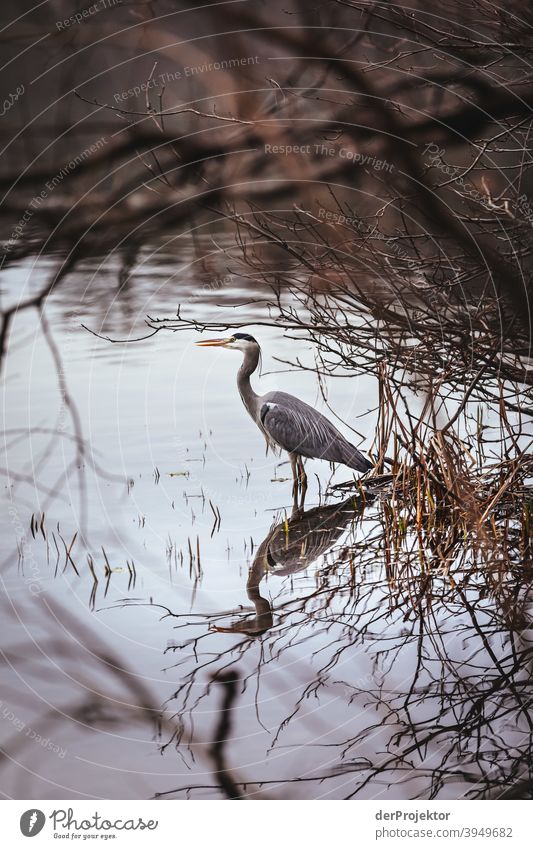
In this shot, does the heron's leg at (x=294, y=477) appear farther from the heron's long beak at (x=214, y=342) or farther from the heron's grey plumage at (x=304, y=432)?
the heron's long beak at (x=214, y=342)

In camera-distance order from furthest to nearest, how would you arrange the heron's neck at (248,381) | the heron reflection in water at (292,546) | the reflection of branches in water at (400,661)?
1. the heron's neck at (248,381)
2. the heron reflection in water at (292,546)
3. the reflection of branches in water at (400,661)

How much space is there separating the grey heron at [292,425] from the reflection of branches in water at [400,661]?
0.69 m

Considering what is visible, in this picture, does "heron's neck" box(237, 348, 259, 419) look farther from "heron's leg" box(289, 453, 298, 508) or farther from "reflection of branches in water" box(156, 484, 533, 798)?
"reflection of branches in water" box(156, 484, 533, 798)

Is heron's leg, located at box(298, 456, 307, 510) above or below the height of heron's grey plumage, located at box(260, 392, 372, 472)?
below

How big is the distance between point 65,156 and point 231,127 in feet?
2.16

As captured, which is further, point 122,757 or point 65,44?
point 65,44

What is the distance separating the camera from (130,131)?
3.70m

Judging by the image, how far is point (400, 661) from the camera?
8.75 feet

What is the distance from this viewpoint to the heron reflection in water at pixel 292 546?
2.94 metres
